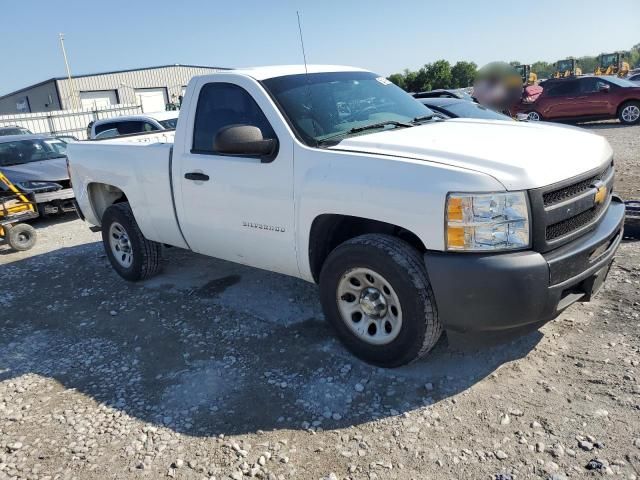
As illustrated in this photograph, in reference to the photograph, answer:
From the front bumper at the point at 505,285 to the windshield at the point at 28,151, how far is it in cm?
918

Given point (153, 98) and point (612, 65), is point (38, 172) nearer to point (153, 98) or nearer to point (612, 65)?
point (612, 65)

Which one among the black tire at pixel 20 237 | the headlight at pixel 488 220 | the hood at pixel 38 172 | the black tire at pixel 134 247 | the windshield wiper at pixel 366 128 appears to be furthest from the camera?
the hood at pixel 38 172

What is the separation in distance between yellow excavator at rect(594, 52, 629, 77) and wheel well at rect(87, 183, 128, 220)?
3463 cm

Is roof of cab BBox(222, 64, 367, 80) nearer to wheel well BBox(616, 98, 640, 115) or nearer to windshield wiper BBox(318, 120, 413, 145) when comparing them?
windshield wiper BBox(318, 120, 413, 145)

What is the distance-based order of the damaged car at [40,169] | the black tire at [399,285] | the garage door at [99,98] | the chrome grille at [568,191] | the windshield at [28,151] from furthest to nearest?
the garage door at [99,98], the windshield at [28,151], the damaged car at [40,169], the black tire at [399,285], the chrome grille at [568,191]

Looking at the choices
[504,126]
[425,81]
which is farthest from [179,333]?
[425,81]

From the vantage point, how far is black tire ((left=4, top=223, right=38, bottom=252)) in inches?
297

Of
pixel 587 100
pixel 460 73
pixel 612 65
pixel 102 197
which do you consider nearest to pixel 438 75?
pixel 460 73

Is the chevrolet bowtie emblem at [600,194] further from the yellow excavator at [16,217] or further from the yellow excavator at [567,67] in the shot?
the yellow excavator at [567,67]

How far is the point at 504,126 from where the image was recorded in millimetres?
4023

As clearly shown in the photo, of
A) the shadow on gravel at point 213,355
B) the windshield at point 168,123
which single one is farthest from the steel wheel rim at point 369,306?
the windshield at point 168,123

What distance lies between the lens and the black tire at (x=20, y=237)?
24.8ft

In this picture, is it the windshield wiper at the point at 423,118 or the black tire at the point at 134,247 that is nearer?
the windshield wiper at the point at 423,118

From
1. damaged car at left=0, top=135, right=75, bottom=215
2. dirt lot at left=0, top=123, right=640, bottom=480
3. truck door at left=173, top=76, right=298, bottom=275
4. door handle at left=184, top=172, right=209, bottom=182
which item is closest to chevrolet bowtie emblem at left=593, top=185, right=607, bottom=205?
dirt lot at left=0, top=123, right=640, bottom=480
